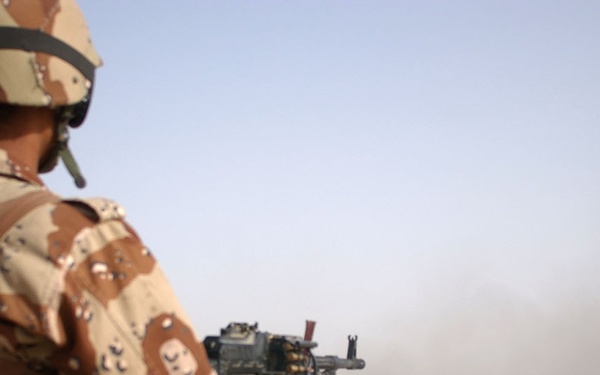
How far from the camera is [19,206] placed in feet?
8.60

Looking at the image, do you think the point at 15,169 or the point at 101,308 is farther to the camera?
the point at 15,169

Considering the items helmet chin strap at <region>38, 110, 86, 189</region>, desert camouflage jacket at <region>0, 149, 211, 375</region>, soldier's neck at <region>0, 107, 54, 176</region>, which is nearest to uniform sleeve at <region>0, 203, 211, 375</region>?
desert camouflage jacket at <region>0, 149, 211, 375</region>

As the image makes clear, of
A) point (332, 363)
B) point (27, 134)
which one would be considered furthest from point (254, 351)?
point (332, 363)

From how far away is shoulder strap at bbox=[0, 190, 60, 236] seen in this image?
8.43 feet

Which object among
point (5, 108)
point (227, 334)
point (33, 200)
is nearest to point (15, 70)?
point (5, 108)

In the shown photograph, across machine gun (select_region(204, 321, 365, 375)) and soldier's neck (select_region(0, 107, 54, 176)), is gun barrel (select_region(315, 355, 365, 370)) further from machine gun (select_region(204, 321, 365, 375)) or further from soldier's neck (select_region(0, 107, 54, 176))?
soldier's neck (select_region(0, 107, 54, 176))

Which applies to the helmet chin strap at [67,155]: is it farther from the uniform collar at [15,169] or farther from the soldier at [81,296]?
the soldier at [81,296]

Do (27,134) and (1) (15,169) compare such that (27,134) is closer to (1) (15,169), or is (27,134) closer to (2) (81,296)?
(1) (15,169)

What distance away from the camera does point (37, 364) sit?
257 centimetres

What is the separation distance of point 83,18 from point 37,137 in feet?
1.75

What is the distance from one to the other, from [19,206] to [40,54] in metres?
0.73

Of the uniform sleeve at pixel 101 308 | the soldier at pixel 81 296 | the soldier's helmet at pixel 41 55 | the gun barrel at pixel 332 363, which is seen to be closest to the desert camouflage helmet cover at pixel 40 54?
the soldier's helmet at pixel 41 55

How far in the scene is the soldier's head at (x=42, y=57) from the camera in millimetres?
3059

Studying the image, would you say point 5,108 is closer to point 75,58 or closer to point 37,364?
point 75,58
